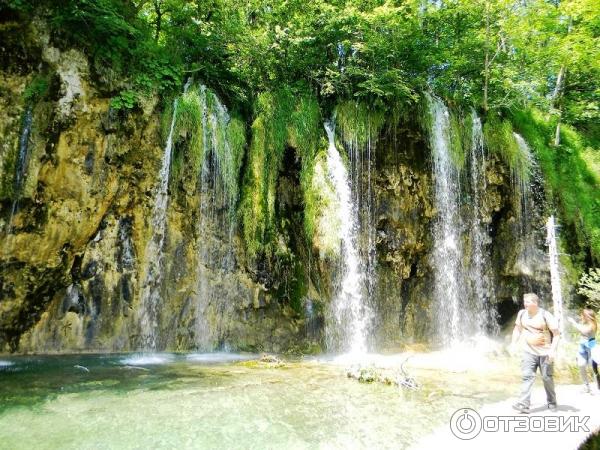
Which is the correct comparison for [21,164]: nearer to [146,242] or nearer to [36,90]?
[36,90]

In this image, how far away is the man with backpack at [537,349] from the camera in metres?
5.01

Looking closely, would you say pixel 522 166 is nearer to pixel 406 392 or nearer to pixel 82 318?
pixel 406 392

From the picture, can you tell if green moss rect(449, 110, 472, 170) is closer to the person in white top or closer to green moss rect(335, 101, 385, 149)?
green moss rect(335, 101, 385, 149)

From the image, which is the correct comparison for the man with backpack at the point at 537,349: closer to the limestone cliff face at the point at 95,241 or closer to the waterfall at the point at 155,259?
the limestone cliff face at the point at 95,241

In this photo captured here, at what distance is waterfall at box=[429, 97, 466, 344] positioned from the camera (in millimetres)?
12766

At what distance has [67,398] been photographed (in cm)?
625

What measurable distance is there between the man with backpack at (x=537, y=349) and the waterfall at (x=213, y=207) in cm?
816

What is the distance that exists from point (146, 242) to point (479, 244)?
32.4ft

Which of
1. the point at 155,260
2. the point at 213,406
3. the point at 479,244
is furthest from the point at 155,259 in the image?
the point at 479,244

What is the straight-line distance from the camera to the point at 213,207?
39.2 feet

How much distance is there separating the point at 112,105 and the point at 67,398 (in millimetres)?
6912

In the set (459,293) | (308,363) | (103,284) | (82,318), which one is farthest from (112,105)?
(459,293)

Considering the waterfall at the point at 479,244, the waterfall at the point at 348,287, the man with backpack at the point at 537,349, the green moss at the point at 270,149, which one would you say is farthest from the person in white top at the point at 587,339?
the green moss at the point at 270,149

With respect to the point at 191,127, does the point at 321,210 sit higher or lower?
lower
